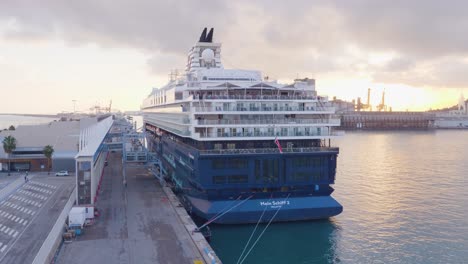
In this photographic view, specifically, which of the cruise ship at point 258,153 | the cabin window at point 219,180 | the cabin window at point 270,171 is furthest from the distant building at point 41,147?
the cabin window at point 270,171

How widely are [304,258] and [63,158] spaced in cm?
3724

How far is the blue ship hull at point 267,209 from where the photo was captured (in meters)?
28.8

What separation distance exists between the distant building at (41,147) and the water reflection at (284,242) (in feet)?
100

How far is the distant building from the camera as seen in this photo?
2072 inches

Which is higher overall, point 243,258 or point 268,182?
point 268,182

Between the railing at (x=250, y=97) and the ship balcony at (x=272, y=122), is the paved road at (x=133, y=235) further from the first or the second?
the railing at (x=250, y=97)

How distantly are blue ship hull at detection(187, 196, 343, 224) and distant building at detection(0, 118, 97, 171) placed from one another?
28.9 meters

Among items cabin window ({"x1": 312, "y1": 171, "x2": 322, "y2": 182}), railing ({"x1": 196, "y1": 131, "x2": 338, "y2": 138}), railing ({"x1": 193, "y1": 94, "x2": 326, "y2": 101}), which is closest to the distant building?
railing ({"x1": 193, "y1": 94, "x2": 326, "y2": 101})

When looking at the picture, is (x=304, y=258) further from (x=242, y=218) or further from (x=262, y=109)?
(x=262, y=109)

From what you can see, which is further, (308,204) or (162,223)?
(308,204)

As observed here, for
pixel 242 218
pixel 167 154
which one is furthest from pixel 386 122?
pixel 242 218

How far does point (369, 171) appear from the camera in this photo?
5678cm

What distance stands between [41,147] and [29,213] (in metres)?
27.2

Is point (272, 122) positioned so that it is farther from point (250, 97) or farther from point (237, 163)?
point (237, 163)
